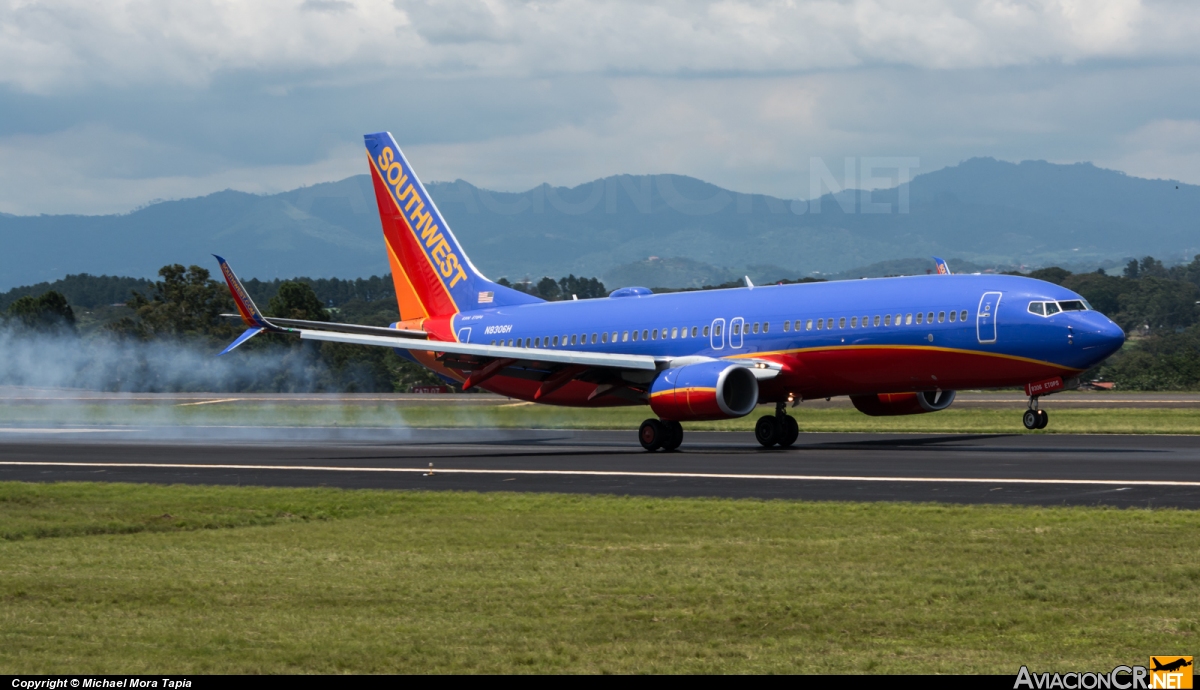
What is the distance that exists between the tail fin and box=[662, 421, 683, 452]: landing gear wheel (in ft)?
36.8

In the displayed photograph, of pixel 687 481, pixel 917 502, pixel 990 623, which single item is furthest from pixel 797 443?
pixel 990 623

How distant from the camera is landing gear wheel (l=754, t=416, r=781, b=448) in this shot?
129ft

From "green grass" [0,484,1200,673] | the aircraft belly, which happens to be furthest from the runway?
"green grass" [0,484,1200,673]

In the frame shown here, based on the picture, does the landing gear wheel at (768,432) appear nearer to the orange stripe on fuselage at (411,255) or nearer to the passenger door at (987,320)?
the passenger door at (987,320)

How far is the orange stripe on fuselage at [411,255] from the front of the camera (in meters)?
48.8

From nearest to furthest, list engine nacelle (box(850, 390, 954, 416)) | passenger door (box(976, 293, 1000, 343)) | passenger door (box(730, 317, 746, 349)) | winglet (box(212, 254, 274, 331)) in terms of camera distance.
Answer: passenger door (box(976, 293, 1000, 343)) < winglet (box(212, 254, 274, 331)) < passenger door (box(730, 317, 746, 349)) < engine nacelle (box(850, 390, 954, 416))

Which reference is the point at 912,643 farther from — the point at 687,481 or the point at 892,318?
the point at 892,318

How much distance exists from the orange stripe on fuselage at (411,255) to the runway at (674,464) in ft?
15.8

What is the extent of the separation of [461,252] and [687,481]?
71.7 feet

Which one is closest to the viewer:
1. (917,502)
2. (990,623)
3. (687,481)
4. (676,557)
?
(990,623)

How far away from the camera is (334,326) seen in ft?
139

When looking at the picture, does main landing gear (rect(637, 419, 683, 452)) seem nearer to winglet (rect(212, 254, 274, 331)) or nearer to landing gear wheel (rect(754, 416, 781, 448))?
landing gear wheel (rect(754, 416, 781, 448))

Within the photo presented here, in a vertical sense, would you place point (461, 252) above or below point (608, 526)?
above

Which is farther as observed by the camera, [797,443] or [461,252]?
[461,252]
